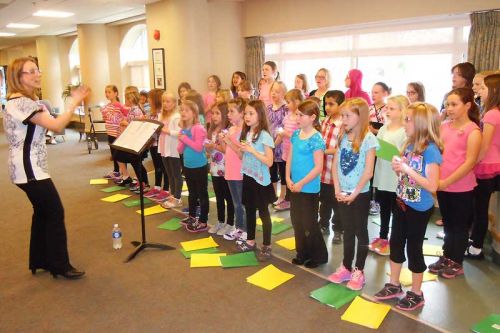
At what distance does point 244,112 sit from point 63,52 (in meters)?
12.3

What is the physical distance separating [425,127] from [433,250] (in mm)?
1546

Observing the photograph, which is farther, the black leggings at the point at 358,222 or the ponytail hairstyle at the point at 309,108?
the ponytail hairstyle at the point at 309,108

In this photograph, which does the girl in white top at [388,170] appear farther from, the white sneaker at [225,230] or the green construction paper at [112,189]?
the green construction paper at [112,189]

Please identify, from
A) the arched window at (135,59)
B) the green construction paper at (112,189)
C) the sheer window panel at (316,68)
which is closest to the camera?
the green construction paper at (112,189)

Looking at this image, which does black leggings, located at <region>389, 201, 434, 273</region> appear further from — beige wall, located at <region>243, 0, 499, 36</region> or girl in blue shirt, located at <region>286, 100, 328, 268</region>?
beige wall, located at <region>243, 0, 499, 36</region>

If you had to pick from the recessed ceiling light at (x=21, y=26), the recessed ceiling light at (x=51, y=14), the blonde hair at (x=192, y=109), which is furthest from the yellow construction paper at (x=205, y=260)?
the recessed ceiling light at (x=21, y=26)

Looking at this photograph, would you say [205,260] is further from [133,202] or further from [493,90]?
[493,90]

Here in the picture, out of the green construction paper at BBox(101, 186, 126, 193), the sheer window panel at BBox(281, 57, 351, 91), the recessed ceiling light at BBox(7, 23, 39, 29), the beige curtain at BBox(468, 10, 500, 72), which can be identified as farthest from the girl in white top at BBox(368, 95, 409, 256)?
the recessed ceiling light at BBox(7, 23, 39, 29)

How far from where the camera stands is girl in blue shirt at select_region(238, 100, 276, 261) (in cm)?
314

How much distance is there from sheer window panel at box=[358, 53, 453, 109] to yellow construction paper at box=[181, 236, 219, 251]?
3.77 m

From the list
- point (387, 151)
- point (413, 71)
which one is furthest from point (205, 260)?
point (413, 71)

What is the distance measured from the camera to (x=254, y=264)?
128 inches

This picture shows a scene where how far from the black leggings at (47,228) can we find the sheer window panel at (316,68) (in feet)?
15.0

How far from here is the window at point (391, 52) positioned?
5254 millimetres
